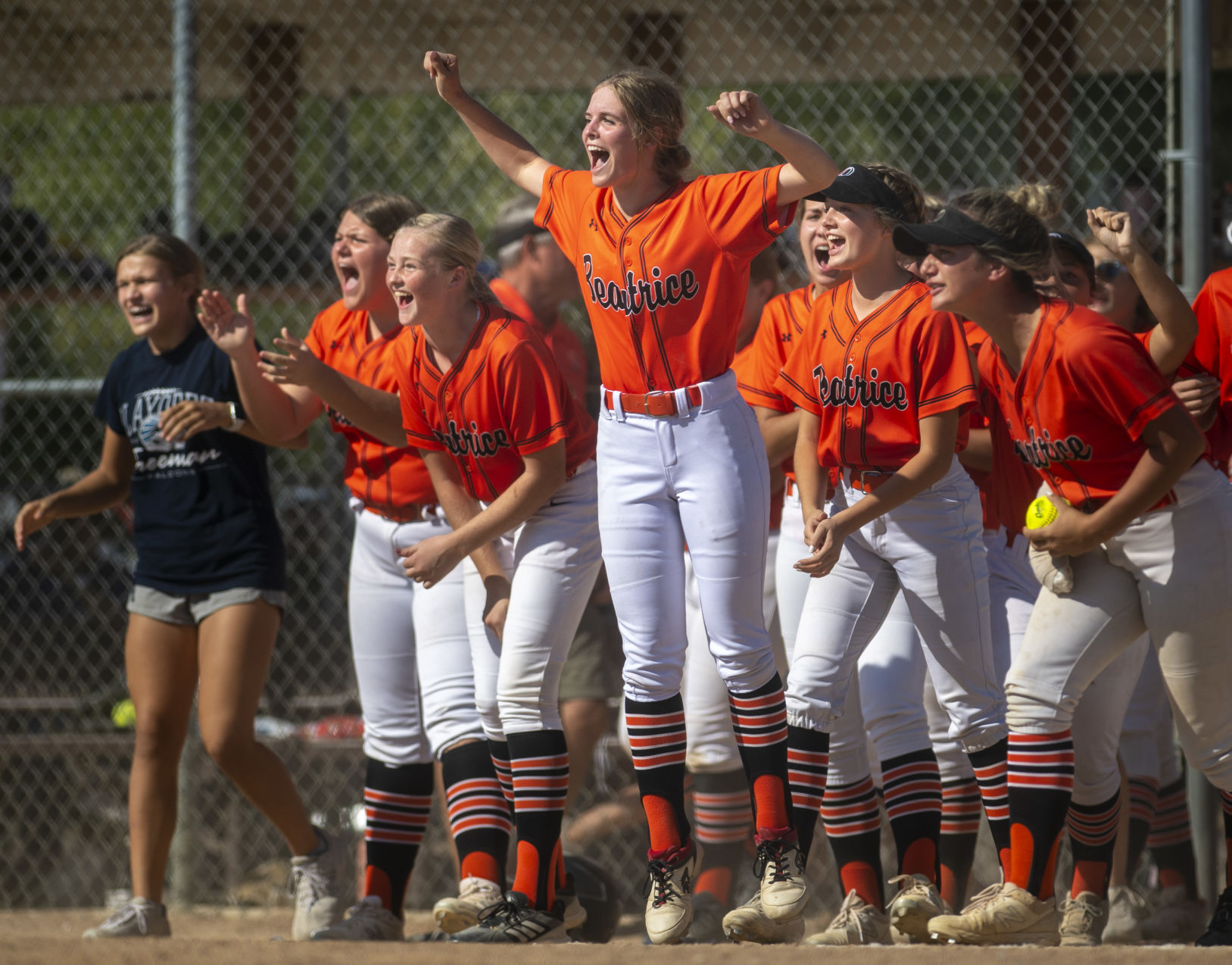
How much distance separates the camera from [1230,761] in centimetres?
288

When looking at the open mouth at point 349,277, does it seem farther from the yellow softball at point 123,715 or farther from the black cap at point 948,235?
the yellow softball at point 123,715

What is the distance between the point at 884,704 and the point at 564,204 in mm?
1400

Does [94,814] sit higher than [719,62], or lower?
lower

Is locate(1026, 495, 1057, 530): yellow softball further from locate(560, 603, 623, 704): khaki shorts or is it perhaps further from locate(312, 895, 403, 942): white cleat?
locate(312, 895, 403, 942): white cleat

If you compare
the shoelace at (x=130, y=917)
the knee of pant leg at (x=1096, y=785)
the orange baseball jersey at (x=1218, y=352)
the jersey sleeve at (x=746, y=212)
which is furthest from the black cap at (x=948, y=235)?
the shoelace at (x=130, y=917)

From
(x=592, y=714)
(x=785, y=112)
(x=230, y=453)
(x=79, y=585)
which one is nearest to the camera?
(x=230, y=453)

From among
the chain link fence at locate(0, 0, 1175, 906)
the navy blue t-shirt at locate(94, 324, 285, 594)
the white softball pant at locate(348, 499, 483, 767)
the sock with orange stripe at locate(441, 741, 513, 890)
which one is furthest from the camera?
the chain link fence at locate(0, 0, 1175, 906)

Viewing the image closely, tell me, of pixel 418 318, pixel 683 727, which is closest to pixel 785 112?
pixel 418 318

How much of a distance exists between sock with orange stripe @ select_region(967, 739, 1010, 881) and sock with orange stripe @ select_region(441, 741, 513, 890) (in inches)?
45.7

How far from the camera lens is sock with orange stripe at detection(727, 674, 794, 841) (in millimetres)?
2771

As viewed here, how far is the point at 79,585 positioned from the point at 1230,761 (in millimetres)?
4704

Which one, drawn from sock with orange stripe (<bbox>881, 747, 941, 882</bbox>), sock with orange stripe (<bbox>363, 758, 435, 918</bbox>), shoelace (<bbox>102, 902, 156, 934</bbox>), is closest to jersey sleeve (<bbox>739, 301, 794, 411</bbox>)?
sock with orange stripe (<bbox>881, 747, 941, 882</bbox>)

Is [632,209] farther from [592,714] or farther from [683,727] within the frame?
[592,714]

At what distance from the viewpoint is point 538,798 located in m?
3.00
